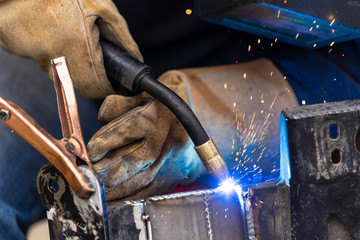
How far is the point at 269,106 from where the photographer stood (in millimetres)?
1369

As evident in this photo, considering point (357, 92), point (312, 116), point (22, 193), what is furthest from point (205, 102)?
point (22, 193)

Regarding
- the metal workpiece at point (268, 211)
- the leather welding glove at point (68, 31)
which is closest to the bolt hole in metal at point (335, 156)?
the metal workpiece at point (268, 211)

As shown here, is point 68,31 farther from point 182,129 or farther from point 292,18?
point 292,18

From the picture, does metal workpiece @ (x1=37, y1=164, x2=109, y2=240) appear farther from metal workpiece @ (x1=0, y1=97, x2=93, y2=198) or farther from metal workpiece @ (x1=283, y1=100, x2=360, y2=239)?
metal workpiece @ (x1=283, y1=100, x2=360, y2=239)

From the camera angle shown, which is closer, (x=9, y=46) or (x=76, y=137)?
(x=76, y=137)

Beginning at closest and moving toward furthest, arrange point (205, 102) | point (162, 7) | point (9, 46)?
1. point (9, 46)
2. point (205, 102)
3. point (162, 7)

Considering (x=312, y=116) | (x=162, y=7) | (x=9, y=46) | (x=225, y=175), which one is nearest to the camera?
(x=312, y=116)

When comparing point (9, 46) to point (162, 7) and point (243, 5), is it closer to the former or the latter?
point (162, 7)

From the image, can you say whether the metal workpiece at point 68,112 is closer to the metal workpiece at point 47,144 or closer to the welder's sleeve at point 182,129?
the metal workpiece at point 47,144

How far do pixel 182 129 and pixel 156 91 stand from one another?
16 cm

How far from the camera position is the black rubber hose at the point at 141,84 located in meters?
1.00

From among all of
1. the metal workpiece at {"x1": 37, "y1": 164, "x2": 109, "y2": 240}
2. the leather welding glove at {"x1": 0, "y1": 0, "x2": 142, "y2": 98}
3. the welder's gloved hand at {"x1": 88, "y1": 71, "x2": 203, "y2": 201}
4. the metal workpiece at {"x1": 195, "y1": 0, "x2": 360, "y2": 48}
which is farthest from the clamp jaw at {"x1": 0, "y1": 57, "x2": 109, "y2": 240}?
the metal workpiece at {"x1": 195, "y1": 0, "x2": 360, "y2": 48}

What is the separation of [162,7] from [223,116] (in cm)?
48

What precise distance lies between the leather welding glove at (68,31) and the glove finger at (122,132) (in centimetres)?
18
